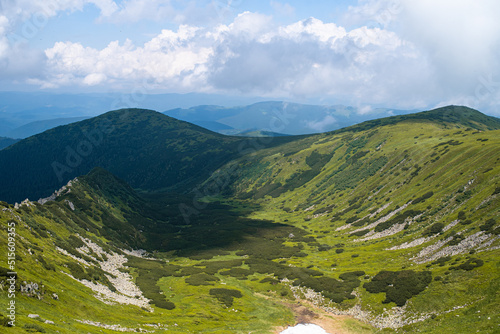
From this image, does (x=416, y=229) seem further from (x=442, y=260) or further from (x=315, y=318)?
(x=315, y=318)

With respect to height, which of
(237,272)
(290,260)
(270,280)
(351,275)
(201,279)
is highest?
(351,275)

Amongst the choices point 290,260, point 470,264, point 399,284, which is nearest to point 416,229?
point 399,284

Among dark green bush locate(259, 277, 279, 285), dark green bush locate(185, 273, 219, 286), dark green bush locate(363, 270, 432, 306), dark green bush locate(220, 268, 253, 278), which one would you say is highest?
dark green bush locate(363, 270, 432, 306)

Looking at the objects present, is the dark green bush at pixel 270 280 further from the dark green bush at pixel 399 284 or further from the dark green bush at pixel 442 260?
the dark green bush at pixel 442 260

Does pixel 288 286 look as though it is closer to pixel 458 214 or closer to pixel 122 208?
pixel 458 214

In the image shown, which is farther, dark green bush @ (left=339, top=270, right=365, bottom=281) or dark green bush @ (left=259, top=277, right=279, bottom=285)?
dark green bush @ (left=259, top=277, right=279, bottom=285)

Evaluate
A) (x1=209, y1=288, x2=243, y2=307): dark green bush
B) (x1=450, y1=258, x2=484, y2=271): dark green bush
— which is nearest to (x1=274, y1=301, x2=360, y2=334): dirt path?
(x1=209, y1=288, x2=243, y2=307): dark green bush

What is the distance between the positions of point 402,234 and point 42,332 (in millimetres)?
86845

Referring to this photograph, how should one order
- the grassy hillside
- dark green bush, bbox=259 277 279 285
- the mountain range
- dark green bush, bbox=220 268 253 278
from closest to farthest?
the mountain range, the grassy hillside, dark green bush, bbox=259 277 279 285, dark green bush, bbox=220 268 253 278

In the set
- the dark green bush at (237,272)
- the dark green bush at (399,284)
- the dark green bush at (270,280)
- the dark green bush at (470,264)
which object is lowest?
the dark green bush at (237,272)

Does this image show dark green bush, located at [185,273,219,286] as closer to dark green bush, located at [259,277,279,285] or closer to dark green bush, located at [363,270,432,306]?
dark green bush, located at [259,277,279,285]

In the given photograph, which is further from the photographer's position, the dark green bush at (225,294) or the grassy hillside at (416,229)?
the dark green bush at (225,294)

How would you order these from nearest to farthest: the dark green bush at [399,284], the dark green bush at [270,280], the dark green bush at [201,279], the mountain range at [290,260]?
the mountain range at [290,260], the dark green bush at [399,284], the dark green bush at [270,280], the dark green bush at [201,279]

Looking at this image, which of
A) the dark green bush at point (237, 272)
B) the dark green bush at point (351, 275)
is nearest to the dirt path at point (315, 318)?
the dark green bush at point (351, 275)
